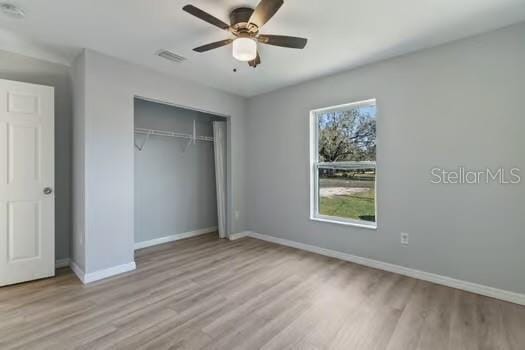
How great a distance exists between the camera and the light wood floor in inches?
71.2

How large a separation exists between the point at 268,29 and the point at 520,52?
7.72 ft

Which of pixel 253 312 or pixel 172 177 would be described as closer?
pixel 253 312

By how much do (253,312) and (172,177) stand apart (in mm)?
2995

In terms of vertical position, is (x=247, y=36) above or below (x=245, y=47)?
above

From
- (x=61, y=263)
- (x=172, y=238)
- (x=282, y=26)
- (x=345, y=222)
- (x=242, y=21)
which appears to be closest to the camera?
(x=242, y=21)

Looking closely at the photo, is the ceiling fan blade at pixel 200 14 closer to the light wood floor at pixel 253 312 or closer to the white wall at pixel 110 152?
the white wall at pixel 110 152

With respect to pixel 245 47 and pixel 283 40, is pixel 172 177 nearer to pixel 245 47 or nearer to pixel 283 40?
pixel 245 47

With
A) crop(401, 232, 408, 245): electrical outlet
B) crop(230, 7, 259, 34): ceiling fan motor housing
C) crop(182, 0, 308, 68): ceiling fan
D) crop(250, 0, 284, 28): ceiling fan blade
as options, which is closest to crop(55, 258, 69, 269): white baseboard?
crop(182, 0, 308, 68): ceiling fan

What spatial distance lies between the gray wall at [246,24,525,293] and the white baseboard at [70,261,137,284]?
258 cm

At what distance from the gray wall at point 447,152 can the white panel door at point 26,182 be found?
343cm

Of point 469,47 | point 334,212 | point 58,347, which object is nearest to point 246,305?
point 58,347

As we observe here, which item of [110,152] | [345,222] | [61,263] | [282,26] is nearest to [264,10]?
[282,26]

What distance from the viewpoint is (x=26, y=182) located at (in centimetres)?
274

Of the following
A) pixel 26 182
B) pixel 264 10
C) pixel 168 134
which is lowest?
pixel 26 182
